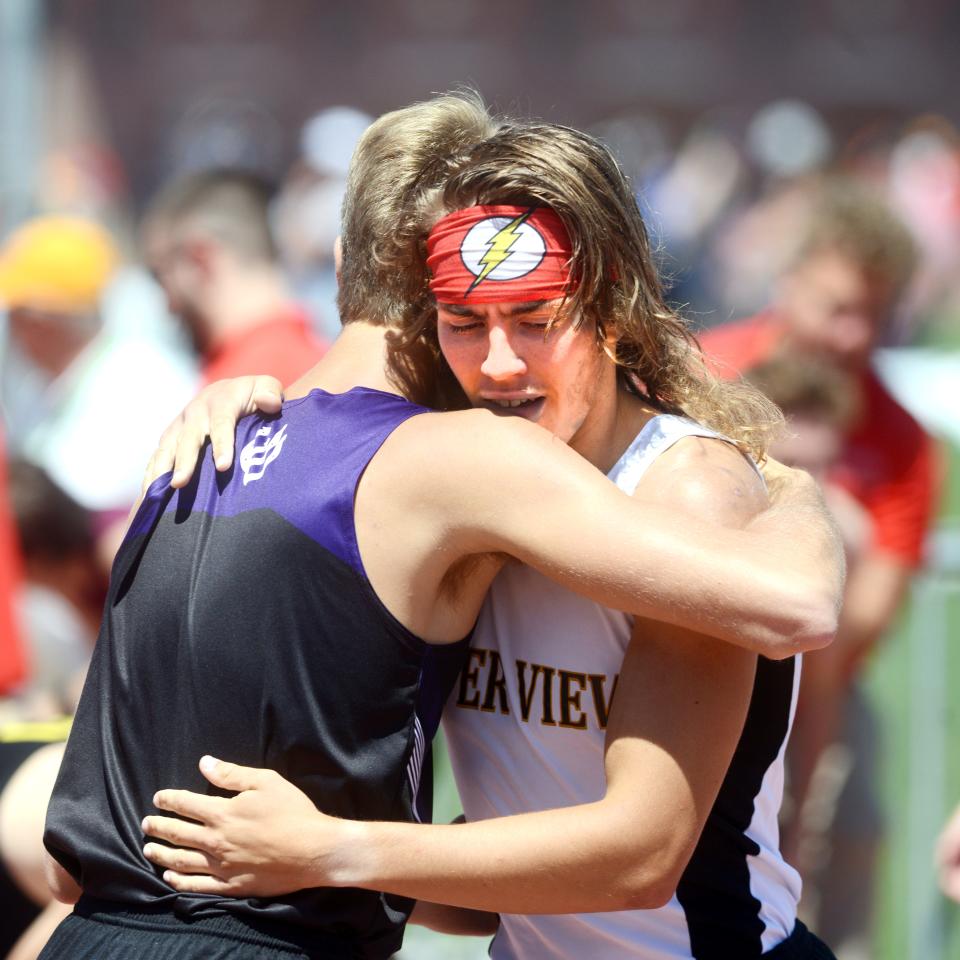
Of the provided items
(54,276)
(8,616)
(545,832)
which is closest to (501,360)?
(545,832)

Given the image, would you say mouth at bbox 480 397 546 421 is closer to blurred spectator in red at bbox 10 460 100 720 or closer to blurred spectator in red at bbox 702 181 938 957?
blurred spectator in red at bbox 702 181 938 957

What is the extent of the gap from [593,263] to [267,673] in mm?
784

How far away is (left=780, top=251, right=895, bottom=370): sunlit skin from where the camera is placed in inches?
201

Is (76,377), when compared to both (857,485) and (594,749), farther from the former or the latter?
(594,749)

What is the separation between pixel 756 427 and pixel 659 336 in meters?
0.27

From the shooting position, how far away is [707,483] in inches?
87.9

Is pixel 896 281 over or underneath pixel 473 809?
A: over

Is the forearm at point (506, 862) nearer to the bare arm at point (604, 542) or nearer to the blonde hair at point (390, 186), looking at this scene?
the bare arm at point (604, 542)

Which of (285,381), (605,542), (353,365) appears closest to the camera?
(605,542)

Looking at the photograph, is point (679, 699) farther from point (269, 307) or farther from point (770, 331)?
point (269, 307)

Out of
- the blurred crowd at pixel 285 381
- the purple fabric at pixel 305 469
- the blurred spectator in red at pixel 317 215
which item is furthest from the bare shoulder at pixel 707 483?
the blurred spectator in red at pixel 317 215

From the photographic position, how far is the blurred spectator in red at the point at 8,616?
4801 mm

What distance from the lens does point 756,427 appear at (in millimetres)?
2547

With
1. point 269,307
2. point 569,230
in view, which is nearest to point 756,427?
point 569,230
